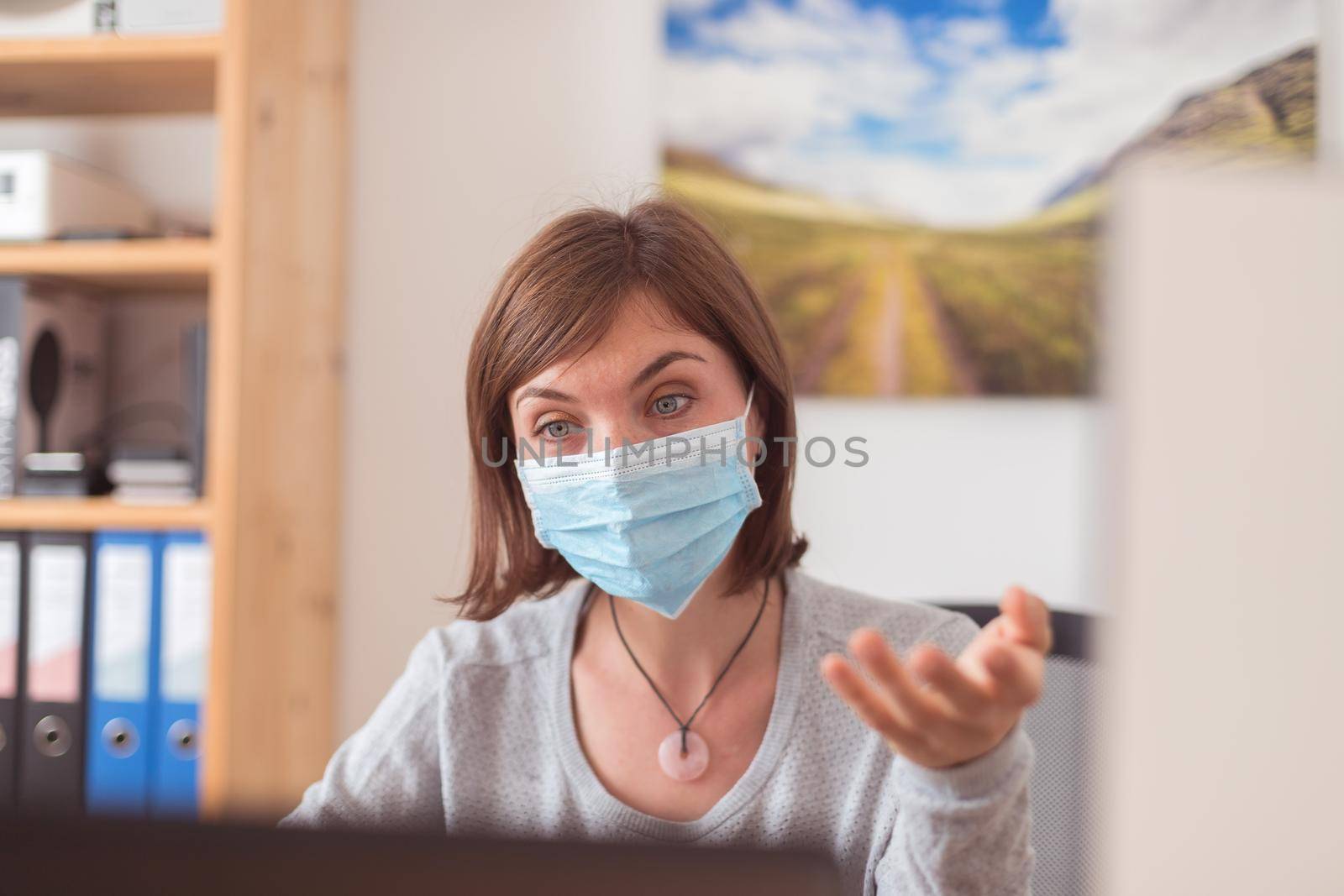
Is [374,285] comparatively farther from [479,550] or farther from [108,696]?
[479,550]

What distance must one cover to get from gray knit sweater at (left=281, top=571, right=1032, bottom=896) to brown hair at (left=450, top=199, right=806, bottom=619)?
5cm

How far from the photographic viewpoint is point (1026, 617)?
16.7 inches

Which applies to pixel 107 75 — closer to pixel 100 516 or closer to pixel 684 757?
pixel 100 516

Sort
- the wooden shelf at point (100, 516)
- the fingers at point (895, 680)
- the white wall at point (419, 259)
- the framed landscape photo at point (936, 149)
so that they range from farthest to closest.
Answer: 1. the white wall at point (419, 259)
2. the framed landscape photo at point (936, 149)
3. the wooden shelf at point (100, 516)
4. the fingers at point (895, 680)

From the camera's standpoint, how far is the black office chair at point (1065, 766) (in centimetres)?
82

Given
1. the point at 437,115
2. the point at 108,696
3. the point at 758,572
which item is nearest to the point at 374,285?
the point at 437,115

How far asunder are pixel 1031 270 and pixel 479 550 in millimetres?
1055

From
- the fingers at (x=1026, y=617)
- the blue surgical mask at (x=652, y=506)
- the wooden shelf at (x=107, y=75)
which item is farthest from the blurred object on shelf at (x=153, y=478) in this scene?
the fingers at (x=1026, y=617)

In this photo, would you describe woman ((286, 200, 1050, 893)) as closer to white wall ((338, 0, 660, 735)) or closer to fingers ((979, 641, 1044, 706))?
fingers ((979, 641, 1044, 706))

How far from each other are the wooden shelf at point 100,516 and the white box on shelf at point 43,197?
39 cm

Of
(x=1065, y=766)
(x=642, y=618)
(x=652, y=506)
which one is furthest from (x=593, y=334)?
(x=1065, y=766)

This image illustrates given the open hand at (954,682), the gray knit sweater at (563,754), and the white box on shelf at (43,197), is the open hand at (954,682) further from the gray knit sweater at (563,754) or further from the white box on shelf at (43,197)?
the white box on shelf at (43,197)

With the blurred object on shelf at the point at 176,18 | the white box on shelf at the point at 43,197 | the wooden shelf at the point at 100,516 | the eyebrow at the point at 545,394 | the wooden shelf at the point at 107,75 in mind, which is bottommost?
the wooden shelf at the point at 100,516

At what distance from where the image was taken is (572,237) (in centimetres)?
83
